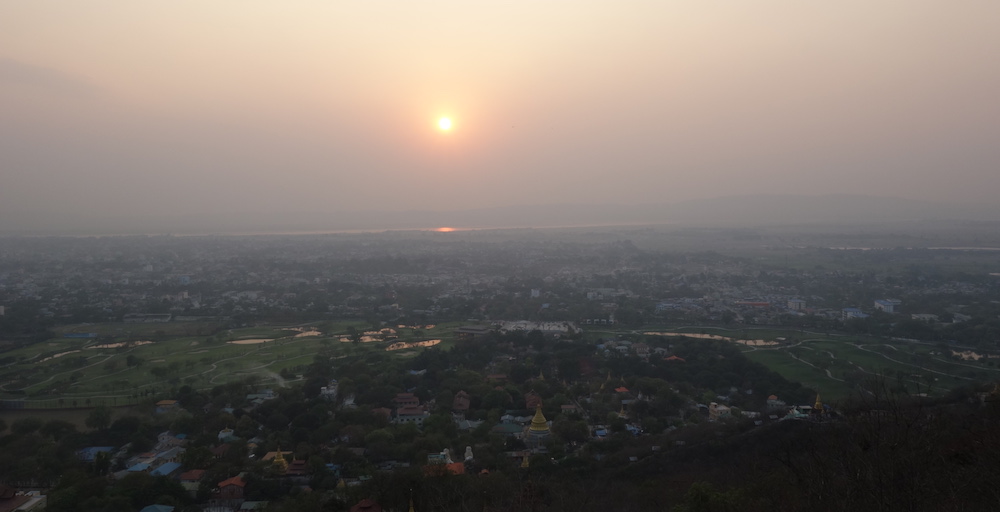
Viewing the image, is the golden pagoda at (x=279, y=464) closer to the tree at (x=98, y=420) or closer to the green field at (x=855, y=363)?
the tree at (x=98, y=420)

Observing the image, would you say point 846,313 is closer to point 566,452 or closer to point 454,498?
point 566,452

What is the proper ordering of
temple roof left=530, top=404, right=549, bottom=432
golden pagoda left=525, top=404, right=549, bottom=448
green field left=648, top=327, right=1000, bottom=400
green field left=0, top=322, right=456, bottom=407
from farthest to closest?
green field left=0, top=322, right=456, bottom=407 < green field left=648, top=327, right=1000, bottom=400 < temple roof left=530, top=404, right=549, bottom=432 < golden pagoda left=525, top=404, right=549, bottom=448

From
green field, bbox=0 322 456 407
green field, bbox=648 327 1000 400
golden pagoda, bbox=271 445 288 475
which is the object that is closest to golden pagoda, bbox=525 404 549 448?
golden pagoda, bbox=271 445 288 475

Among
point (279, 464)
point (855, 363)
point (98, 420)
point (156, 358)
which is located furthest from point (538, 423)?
point (156, 358)

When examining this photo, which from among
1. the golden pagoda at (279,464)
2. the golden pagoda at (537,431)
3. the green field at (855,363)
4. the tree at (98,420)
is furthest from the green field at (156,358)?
the green field at (855,363)

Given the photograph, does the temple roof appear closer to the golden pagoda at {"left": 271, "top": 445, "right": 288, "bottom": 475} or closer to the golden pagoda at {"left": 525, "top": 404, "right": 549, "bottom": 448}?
the golden pagoda at {"left": 525, "top": 404, "right": 549, "bottom": 448}

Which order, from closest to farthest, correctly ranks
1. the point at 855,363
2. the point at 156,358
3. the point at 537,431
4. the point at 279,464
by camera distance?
the point at 279,464, the point at 537,431, the point at 855,363, the point at 156,358

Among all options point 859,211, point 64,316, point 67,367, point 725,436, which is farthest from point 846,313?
point 859,211

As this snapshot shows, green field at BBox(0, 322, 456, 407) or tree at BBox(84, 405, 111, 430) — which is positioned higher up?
tree at BBox(84, 405, 111, 430)

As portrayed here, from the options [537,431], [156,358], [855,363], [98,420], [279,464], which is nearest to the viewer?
[279,464]

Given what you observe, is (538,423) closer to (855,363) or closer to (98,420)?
(98,420)

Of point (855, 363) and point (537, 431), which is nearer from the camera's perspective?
point (537, 431)
